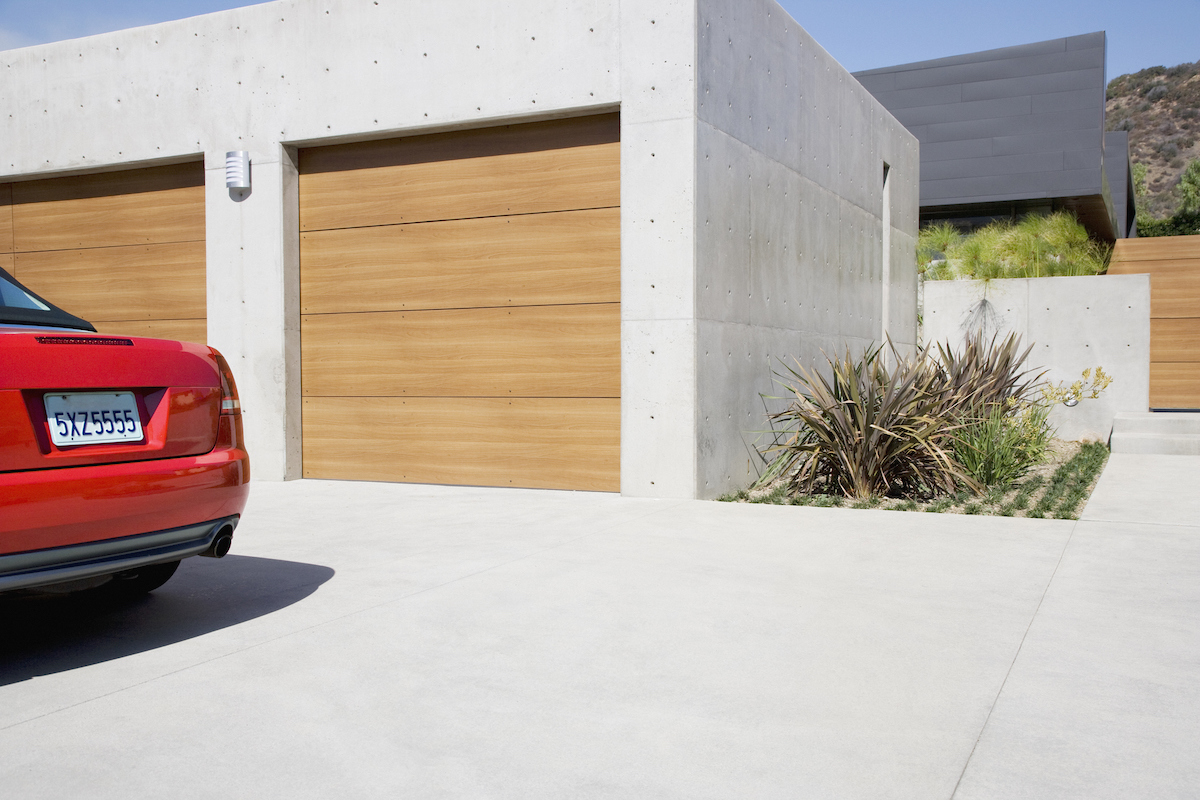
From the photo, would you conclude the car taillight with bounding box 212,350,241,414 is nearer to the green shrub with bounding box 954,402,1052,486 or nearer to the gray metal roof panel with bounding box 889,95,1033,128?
the green shrub with bounding box 954,402,1052,486

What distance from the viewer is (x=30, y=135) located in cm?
887

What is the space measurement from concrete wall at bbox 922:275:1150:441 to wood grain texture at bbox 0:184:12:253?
1081 centimetres

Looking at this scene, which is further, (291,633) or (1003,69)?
(1003,69)

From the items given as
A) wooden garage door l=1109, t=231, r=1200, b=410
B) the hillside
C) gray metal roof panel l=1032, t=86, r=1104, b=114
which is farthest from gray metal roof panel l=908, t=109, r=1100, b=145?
the hillside

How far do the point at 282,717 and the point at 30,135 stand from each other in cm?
835

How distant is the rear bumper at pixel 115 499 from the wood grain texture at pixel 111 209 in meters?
5.69

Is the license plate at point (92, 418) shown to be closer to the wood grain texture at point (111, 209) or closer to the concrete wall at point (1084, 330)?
the wood grain texture at point (111, 209)

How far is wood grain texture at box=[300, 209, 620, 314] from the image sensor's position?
7.03m

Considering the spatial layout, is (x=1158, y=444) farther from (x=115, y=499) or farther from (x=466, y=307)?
(x=115, y=499)

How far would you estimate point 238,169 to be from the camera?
312 inches

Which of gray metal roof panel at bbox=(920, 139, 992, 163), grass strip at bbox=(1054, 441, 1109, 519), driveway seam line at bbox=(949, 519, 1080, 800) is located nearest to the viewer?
driveway seam line at bbox=(949, 519, 1080, 800)

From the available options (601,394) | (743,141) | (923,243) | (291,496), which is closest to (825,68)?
(743,141)

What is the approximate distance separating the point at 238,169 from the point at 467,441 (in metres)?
3.00

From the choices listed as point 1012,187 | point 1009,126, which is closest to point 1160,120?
point 1009,126
